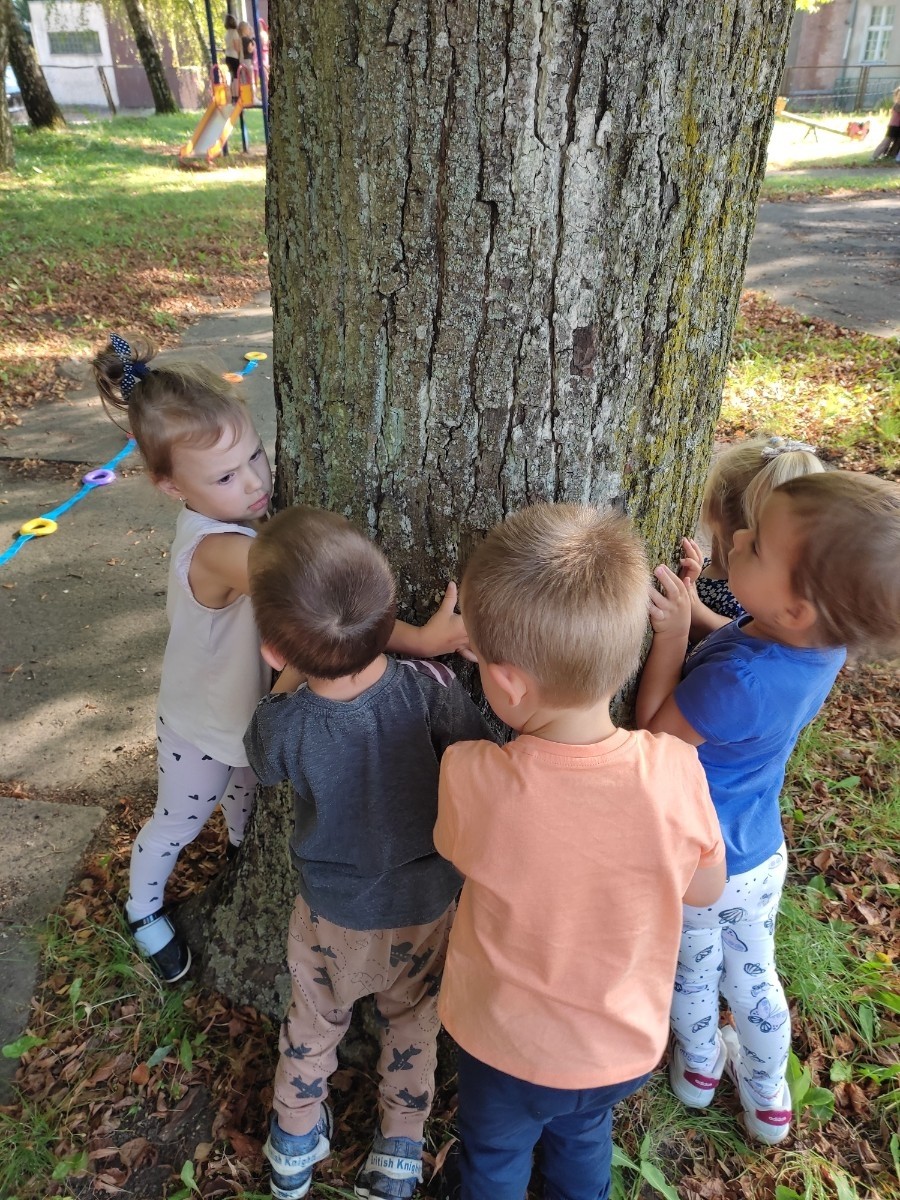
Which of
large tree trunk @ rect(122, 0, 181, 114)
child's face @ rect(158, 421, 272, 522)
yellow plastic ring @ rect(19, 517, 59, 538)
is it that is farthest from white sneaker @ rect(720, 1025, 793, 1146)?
large tree trunk @ rect(122, 0, 181, 114)

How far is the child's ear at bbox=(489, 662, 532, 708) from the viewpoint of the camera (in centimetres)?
139

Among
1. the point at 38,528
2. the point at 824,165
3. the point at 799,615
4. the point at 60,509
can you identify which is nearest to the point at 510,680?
the point at 799,615

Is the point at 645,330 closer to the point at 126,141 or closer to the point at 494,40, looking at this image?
the point at 494,40

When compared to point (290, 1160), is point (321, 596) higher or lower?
higher

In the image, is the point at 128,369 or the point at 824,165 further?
the point at 824,165

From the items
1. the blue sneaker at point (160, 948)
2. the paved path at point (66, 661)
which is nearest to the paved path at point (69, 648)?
the paved path at point (66, 661)

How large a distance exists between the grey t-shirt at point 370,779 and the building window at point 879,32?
38792 millimetres

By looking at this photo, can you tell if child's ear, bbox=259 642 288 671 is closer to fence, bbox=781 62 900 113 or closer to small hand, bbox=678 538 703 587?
small hand, bbox=678 538 703 587

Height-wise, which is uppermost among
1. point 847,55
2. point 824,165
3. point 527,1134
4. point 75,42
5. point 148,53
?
point 75,42

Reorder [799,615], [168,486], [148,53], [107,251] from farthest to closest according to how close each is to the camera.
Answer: [148,53] < [107,251] < [168,486] < [799,615]

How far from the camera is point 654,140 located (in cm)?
145

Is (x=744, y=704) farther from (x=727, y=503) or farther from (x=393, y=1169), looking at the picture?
(x=393, y=1169)

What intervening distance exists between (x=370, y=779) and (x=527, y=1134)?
750 millimetres

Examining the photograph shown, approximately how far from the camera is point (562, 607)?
135 cm
